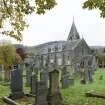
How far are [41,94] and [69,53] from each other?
169ft

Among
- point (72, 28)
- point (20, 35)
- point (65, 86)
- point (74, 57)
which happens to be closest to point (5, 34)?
point (20, 35)

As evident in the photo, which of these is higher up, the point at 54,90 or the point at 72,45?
the point at 72,45

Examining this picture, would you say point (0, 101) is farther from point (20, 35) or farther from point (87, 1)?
point (87, 1)

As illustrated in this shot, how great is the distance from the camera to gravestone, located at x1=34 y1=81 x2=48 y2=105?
1309 cm

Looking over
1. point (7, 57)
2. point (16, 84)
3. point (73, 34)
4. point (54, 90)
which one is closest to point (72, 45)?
point (73, 34)

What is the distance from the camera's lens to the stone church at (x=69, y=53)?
205ft

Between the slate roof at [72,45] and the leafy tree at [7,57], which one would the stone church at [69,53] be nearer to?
the slate roof at [72,45]

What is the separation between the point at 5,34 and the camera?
1570 cm

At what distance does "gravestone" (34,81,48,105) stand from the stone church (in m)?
45.4

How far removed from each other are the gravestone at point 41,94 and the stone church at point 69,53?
45426 millimetres

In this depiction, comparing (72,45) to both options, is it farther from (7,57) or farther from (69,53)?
(7,57)

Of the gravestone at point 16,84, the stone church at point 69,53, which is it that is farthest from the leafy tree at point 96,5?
the stone church at point 69,53

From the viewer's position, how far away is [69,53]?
64.4m

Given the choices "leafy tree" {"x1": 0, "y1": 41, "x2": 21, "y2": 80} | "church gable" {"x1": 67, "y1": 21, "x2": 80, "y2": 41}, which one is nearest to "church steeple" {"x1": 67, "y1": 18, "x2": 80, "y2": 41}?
"church gable" {"x1": 67, "y1": 21, "x2": 80, "y2": 41}
